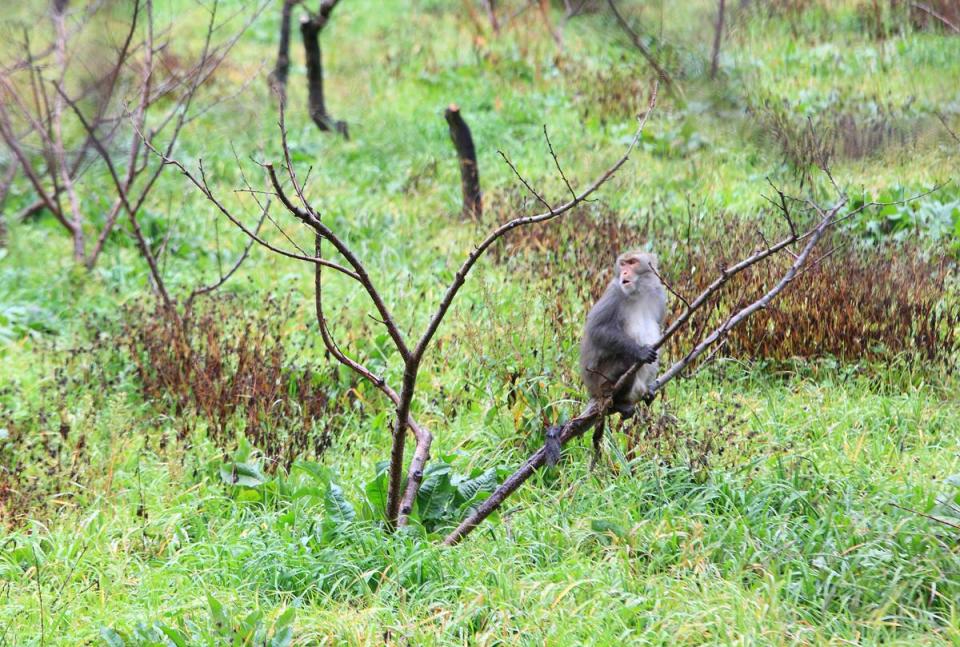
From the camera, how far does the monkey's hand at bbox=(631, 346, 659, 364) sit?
391cm

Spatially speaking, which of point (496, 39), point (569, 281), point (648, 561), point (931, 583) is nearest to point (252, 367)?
point (569, 281)

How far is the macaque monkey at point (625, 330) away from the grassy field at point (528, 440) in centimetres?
27

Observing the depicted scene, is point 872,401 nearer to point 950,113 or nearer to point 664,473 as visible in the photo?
point 664,473

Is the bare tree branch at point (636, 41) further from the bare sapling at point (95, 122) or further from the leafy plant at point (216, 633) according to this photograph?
the bare sapling at point (95, 122)

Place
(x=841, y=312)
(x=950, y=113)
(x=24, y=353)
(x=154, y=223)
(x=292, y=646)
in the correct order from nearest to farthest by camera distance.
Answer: (x=950, y=113) < (x=292, y=646) < (x=841, y=312) < (x=24, y=353) < (x=154, y=223)

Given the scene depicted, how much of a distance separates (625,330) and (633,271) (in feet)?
0.84

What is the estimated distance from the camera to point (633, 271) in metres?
4.37

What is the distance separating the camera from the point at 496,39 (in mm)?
12398

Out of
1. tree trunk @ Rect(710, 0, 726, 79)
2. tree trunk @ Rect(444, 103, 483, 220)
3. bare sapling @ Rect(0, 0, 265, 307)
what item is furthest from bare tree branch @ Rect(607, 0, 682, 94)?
tree trunk @ Rect(444, 103, 483, 220)

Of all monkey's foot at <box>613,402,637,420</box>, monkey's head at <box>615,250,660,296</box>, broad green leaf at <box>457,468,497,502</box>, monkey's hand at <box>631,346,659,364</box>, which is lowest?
broad green leaf at <box>457,468,497,502</box>

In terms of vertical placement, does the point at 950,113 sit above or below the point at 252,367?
above

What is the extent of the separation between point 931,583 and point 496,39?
32.8 ft

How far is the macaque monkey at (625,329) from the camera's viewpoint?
14.2 feet

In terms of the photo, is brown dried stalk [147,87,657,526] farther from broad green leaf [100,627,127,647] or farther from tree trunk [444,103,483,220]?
tree trunk [444,103,483,220]
